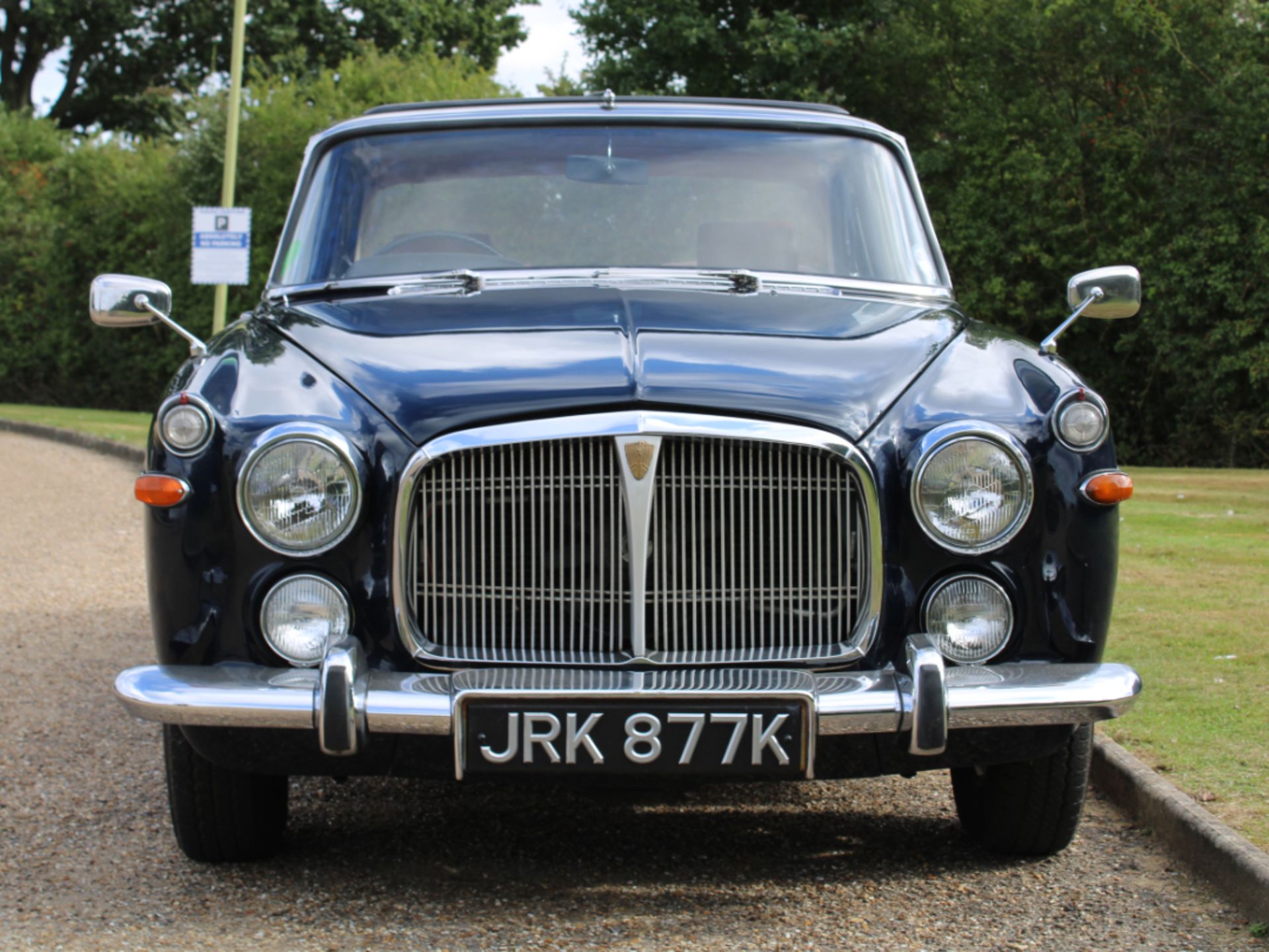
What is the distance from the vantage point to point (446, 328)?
3744mm

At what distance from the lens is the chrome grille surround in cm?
327

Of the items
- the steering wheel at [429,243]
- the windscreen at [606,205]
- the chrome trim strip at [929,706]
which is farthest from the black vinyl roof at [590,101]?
the chrome trim strip at [929,706]

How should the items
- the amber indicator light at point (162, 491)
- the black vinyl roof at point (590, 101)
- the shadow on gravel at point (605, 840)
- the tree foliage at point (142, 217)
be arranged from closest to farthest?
the amber indicator light at point (162, 491) < the shadow on gravel at point (605, 840) < the black vinyl roof at point (590, 101) < the tree foliage at point (142, 217)

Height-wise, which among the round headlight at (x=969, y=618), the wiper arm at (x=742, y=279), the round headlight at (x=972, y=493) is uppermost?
the wiper arm at (x=742, y=279)

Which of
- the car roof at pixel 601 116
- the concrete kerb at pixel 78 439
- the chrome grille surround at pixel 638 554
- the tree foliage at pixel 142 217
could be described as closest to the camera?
the chrome grille surround at pixel 638 554

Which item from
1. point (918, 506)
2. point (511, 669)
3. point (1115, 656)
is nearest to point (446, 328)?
point (511, 669)

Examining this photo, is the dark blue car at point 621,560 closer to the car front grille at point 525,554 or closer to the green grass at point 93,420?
the car front grille at point 525,554

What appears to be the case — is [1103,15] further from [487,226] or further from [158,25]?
[158,25]

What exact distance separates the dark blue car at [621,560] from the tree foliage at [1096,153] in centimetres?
1645

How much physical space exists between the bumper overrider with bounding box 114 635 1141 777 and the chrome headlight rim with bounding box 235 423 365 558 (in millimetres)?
235

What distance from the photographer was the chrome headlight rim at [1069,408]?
3461 millimetres

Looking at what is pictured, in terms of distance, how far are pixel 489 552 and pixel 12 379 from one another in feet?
107

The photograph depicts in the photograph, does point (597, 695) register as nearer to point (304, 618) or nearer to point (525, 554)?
point (525, 554)

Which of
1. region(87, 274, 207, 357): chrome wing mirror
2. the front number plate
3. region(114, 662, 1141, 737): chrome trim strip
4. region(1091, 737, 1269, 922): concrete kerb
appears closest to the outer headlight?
region(114, 662, 1141, 737): chrome trim strip
